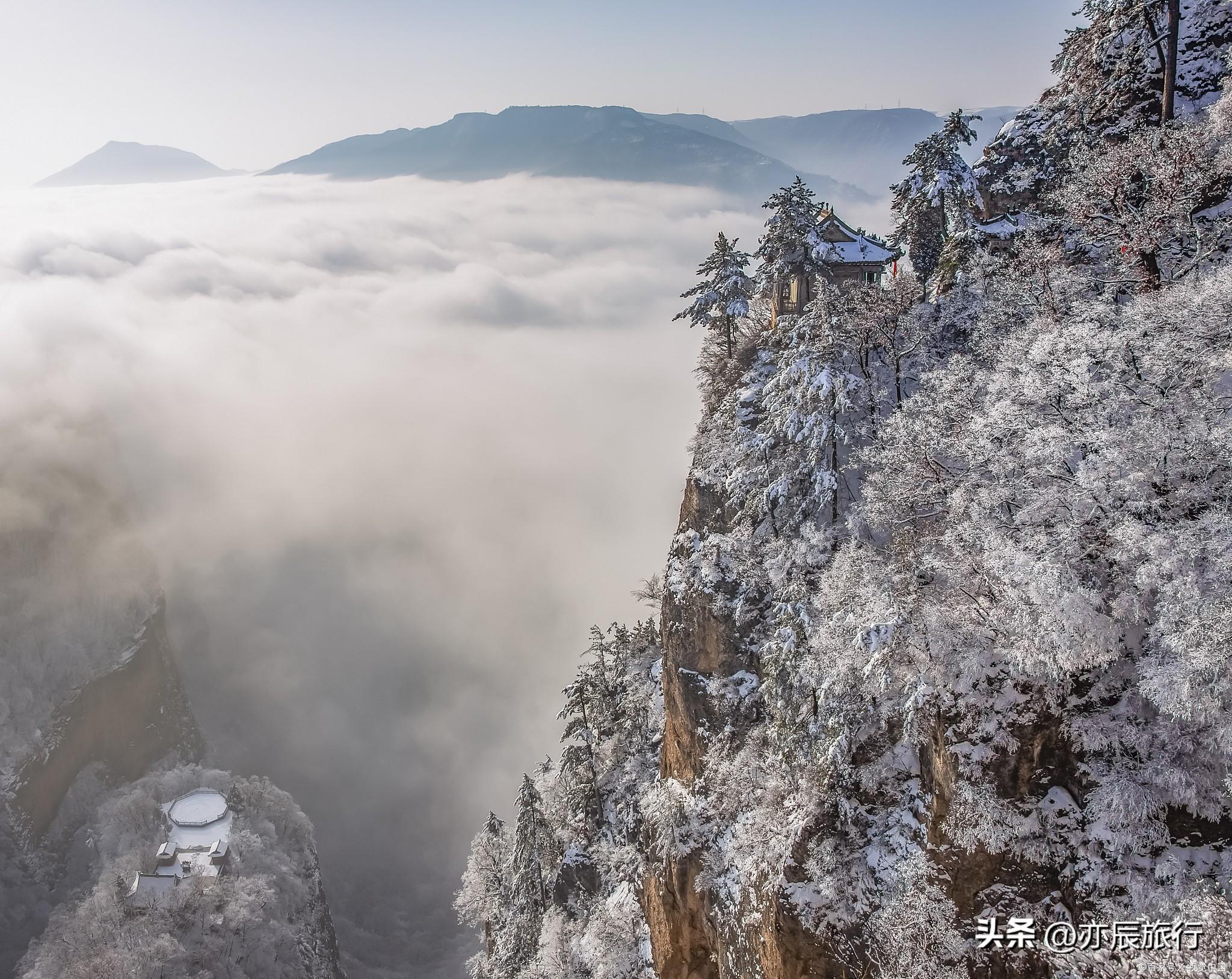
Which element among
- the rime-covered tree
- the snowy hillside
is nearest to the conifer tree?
the snowy hillside

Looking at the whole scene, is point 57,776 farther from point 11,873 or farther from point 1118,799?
point 1118,799

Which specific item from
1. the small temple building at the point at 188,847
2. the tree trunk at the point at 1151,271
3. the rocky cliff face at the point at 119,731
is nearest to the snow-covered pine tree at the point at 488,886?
the small temple building at the point at 188,847

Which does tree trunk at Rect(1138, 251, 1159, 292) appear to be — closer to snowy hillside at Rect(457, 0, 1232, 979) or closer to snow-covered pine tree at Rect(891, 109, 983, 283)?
snowy hillside at Rect(457, 0, 1232, 979)

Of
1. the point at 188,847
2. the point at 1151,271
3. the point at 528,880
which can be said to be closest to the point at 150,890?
the point at 188,847

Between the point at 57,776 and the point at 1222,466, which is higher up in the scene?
the point at 1222,466

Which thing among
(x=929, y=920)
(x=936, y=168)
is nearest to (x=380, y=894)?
(x=929, y=920)

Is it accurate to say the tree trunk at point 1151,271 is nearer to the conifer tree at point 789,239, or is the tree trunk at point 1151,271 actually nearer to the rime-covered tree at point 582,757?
the conifer tree at point 789,239

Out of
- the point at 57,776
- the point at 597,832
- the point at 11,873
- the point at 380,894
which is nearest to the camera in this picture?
the point at 597,832
